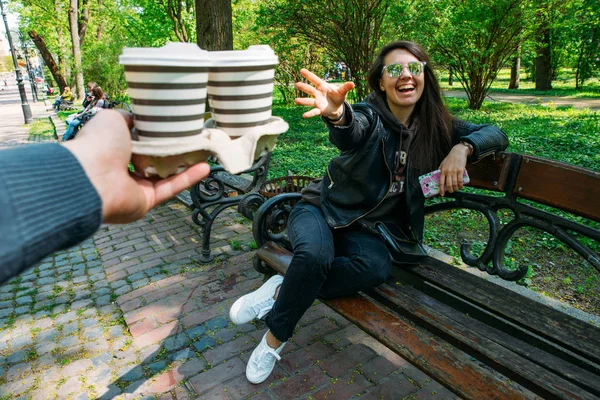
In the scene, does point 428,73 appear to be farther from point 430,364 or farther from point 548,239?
point 548,239

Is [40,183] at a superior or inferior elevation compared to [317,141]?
superior

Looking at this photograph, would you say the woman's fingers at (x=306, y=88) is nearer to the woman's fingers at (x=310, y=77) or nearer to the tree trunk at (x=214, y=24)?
the woman's fingers at (x=310, y=77)

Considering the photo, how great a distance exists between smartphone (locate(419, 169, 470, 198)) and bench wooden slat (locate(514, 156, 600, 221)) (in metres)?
0.30

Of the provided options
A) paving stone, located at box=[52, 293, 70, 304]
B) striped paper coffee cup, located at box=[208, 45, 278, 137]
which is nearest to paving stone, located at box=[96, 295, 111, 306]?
paving stone, located at box=[52, 293, 70, 304]

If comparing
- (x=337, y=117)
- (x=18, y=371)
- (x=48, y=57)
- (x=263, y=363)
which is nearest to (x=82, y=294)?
(x=18, y=371)

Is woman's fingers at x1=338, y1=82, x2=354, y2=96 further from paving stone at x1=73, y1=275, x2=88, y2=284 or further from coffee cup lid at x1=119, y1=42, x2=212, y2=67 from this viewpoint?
paving stone at x1=73, y1=275, x2=88, y2=284

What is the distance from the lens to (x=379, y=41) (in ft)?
31.1

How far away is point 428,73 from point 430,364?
1613 millimetres

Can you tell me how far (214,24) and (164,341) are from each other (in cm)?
413

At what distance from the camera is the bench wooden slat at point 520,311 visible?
173cm

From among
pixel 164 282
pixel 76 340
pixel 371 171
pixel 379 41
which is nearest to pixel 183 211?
pixel 164 282

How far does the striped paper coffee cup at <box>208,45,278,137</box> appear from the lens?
1065mm

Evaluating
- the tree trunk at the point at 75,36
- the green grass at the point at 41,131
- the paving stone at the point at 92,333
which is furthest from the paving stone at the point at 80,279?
the tree trunk at the point at 75,36

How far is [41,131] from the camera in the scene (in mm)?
12828
